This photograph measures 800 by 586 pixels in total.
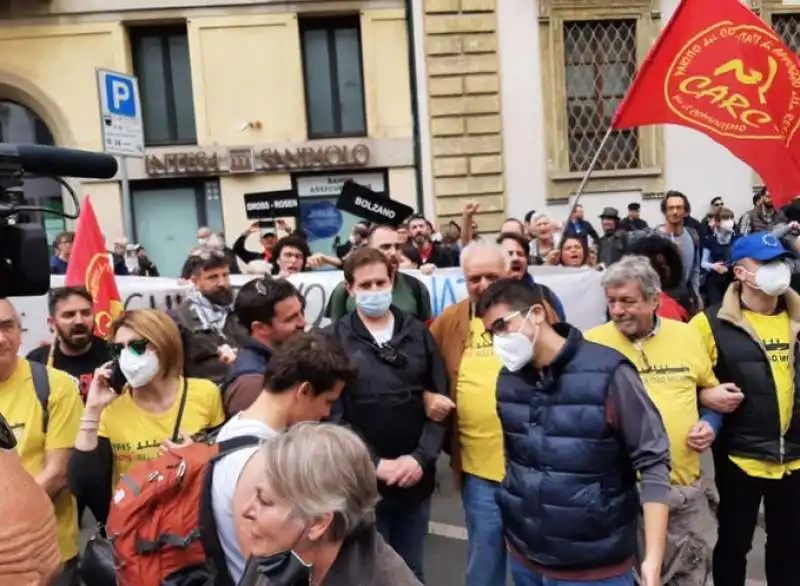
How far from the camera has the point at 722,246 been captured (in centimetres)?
1008

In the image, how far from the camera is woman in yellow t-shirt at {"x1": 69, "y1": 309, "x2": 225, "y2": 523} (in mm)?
2846

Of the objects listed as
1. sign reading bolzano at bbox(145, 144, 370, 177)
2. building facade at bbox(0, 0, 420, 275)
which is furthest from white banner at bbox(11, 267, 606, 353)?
building facade at bbox(0, 0, 420, 275)

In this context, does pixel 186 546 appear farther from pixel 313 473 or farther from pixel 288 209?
pixel 288 209

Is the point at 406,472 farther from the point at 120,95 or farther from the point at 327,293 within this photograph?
the point at 120,95

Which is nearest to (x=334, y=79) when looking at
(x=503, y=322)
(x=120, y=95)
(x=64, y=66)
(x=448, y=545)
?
(x=64, y=66)

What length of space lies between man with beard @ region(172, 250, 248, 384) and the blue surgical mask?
62 cm

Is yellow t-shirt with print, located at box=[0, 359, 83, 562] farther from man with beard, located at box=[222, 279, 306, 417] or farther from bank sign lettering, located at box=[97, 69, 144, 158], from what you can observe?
bank sign lettering, located at box=[97, 69, 144, 158]

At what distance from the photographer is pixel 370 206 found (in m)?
7.38

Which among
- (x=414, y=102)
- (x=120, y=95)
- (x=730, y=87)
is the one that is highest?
(x=414, y=102)

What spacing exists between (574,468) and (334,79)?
43.2 feet

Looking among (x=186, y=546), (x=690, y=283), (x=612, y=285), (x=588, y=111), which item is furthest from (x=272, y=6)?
(x=186, y=546)

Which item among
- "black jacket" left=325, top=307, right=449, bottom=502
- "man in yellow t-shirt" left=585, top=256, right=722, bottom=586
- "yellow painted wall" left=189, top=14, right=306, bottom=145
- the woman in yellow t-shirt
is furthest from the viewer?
Answer: "yellow painted wall" left=189, top=14, right=306, bottom=145

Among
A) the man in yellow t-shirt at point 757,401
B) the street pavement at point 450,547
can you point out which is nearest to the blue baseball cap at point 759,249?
the man in yellow t-shirt at point 757,401

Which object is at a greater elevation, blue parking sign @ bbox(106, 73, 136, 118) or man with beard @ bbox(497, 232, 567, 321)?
blue parking sign @ bbox(106, 73, 136, 118)
